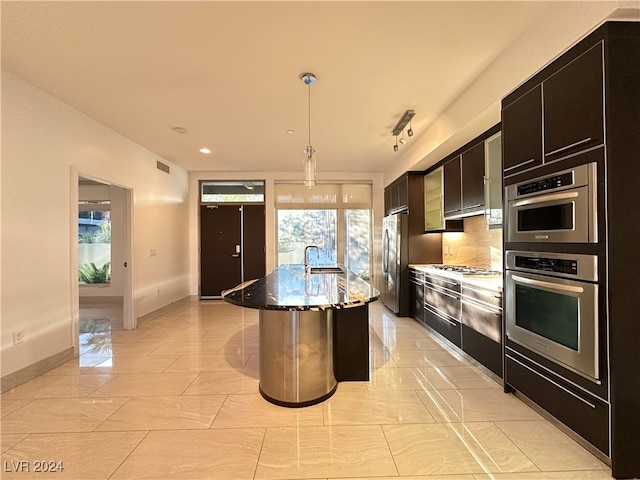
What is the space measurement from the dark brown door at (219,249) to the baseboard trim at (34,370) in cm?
328

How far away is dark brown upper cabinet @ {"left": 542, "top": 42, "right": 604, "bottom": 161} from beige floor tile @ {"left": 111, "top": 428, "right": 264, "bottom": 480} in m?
2.67

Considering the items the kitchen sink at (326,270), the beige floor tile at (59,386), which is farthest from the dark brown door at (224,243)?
the beige floor tile at (59,386)

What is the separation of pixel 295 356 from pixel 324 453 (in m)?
0.63

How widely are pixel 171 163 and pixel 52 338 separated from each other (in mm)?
3693

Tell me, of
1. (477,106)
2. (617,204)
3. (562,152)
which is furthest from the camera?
(477,106)

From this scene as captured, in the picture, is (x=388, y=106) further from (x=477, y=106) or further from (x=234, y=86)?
(x=234, y=86)

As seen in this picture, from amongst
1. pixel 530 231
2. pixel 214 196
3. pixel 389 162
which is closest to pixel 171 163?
pixel 214 196

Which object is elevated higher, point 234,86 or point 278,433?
point 234,86

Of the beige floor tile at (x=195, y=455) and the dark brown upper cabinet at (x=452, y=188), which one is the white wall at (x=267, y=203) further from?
the beige floor tile at (x=195, y=455)

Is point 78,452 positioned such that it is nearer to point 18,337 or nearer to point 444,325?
point 18,337

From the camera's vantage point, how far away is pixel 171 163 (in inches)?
220

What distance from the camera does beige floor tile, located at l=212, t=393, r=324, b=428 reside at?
6.43ft

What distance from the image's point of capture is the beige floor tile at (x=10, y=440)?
5.77 ft

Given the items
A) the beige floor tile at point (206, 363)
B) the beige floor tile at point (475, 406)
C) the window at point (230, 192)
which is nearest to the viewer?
the beige floor tile at point (475, 406)
